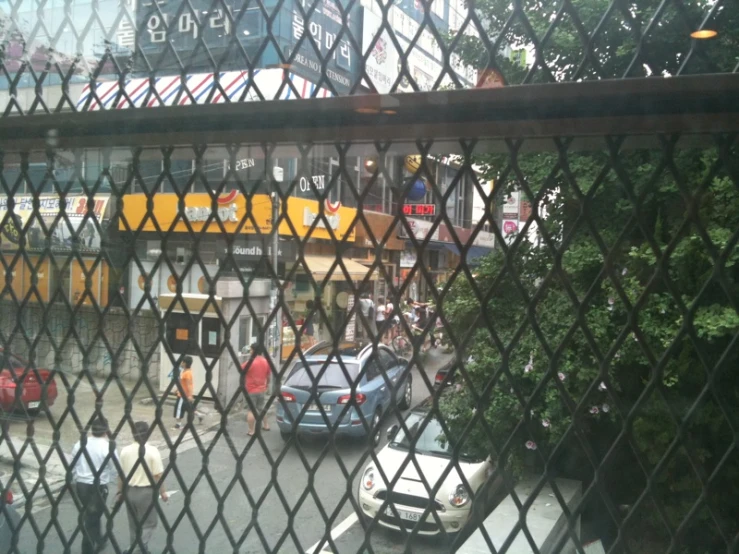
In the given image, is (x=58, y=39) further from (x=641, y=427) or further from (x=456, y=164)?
(x=641, y=427)

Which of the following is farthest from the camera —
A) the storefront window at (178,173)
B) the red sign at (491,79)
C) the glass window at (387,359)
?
the storefront window at (178,173)

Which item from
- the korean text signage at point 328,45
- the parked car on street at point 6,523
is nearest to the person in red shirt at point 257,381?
the korean text signage at point 328,45

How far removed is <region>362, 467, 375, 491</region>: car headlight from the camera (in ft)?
6.31

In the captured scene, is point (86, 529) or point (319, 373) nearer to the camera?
point (319, 373)

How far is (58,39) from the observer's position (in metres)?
2.17

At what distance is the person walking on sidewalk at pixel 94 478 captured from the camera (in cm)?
199

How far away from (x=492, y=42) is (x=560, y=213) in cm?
60

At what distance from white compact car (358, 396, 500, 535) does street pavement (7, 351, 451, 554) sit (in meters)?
0.05

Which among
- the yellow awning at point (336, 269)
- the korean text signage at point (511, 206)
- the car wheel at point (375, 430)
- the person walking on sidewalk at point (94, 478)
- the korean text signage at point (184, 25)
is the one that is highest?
the korean text signage at point (184, 25)

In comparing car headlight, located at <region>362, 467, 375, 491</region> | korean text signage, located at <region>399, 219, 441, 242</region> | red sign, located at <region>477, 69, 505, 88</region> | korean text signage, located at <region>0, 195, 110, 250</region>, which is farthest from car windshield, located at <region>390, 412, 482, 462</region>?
korean text signage, located at <region>0, 195, 110, 250</region>

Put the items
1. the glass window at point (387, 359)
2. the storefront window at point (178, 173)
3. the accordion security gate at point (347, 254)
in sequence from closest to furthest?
the accordion security gate at point (347, 254)
the glass window at point (387, 359)
the storefront window at point (178, 173)

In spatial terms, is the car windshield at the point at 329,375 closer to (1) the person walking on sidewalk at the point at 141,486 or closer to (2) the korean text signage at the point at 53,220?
(1) the person walking on sidewalk at the point at 141,486

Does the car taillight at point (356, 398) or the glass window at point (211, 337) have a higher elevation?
the car taillight at point (356, 398)

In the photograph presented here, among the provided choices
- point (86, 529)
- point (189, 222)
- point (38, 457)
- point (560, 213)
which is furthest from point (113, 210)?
point (560, 213)
